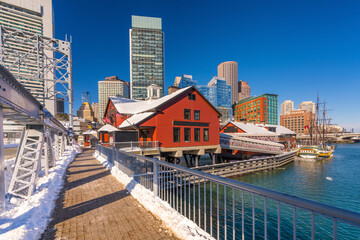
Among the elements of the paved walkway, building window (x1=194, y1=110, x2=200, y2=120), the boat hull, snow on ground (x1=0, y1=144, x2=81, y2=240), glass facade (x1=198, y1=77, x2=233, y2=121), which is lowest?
the boat hull

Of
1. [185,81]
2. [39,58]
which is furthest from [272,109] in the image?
[39,58]

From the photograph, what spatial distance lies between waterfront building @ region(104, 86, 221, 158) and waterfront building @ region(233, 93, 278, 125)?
6953 cm

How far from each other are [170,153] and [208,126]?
669 cm

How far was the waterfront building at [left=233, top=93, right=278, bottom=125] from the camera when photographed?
82.4 metres

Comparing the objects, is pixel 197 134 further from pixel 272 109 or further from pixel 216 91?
pixel 216 91

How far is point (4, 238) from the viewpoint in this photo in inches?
127

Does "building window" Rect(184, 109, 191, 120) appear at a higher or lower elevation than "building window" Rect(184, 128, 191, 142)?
higher

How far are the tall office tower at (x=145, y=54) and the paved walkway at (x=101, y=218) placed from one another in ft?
317

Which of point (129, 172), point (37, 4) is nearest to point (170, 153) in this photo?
point (129, 172)

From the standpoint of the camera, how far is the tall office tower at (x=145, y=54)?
10062 cm

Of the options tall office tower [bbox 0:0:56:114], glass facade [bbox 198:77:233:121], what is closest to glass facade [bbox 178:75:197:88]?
glass facade [bbox 198:77:233:121]

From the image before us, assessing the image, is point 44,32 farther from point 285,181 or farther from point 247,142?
point 285,181

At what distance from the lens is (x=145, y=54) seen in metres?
102

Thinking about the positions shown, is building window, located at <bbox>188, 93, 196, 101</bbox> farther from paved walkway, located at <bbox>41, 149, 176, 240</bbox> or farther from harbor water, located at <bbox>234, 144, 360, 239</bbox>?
paved walkway, located at <bbox>41, 149, 176, 240</bbox>
